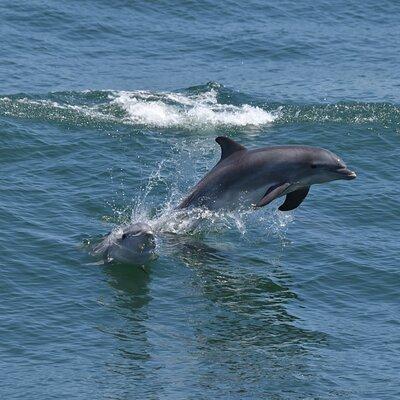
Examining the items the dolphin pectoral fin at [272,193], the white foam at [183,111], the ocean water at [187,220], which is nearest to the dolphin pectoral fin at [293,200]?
the dolphin pectoral fin at [272,193]

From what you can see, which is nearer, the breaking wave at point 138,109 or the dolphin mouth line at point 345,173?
the dolphin mouth line at point 345,173

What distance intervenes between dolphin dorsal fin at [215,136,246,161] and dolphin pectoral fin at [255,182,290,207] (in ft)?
3.37

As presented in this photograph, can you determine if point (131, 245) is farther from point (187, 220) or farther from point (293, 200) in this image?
point (293, 200)

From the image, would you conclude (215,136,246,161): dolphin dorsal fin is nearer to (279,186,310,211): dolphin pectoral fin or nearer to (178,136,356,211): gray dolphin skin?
(178,136,356,211): gray dolphin skin

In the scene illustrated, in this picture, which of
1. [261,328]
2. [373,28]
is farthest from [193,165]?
[373,28]

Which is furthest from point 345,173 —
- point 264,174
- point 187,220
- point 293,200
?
point 187,220

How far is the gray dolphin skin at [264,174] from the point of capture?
27172 millimetres

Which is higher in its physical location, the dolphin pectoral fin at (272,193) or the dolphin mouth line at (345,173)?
the dolphin mouth line at (345,173)

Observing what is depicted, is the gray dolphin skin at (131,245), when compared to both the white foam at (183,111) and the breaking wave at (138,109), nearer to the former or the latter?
the breaking wave at (138,109)

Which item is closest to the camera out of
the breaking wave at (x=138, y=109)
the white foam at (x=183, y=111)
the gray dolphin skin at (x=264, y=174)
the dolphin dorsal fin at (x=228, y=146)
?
the dolphin dorsal fin at (x=228, y=146)

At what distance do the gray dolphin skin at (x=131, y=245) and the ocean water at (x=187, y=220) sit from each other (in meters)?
0.25

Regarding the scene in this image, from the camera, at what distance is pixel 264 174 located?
27.2 meters

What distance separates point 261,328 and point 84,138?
12.0 meters

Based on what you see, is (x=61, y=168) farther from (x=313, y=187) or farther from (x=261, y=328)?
(x=261, y=328)
